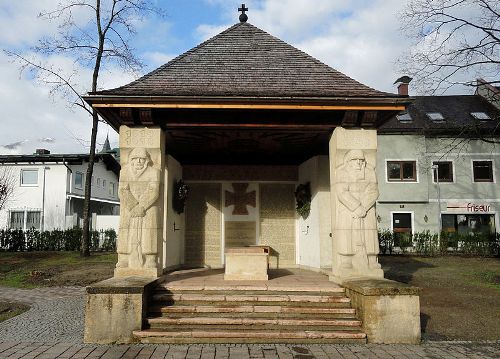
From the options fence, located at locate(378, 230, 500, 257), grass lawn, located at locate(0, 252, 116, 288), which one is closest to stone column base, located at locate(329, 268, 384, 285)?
grass lawn, located at locate(0, 252, 116, 288)

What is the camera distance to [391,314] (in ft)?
20.0

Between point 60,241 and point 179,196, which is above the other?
point 179,196

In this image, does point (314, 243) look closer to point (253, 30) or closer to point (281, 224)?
point (281, 224)

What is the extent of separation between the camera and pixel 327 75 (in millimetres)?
8359

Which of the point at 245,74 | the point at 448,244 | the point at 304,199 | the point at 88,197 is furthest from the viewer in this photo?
the point at 448,244

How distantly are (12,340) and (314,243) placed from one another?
6611mm

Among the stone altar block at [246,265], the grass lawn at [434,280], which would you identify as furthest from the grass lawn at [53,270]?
the stone altar block at [246,265]

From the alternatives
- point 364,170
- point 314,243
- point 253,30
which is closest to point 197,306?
point 364,170

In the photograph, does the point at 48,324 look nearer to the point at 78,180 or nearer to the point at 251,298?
the point at 251,298

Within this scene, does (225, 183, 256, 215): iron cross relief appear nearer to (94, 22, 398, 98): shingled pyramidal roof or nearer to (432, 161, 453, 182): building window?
(94, 22, 398, 98): shingled pyramidal roof

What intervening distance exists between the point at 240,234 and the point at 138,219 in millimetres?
4680

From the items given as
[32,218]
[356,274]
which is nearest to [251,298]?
[356,274]

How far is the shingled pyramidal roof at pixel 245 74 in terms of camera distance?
7.23m

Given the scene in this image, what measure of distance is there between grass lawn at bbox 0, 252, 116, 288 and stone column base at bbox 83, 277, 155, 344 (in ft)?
22.9
